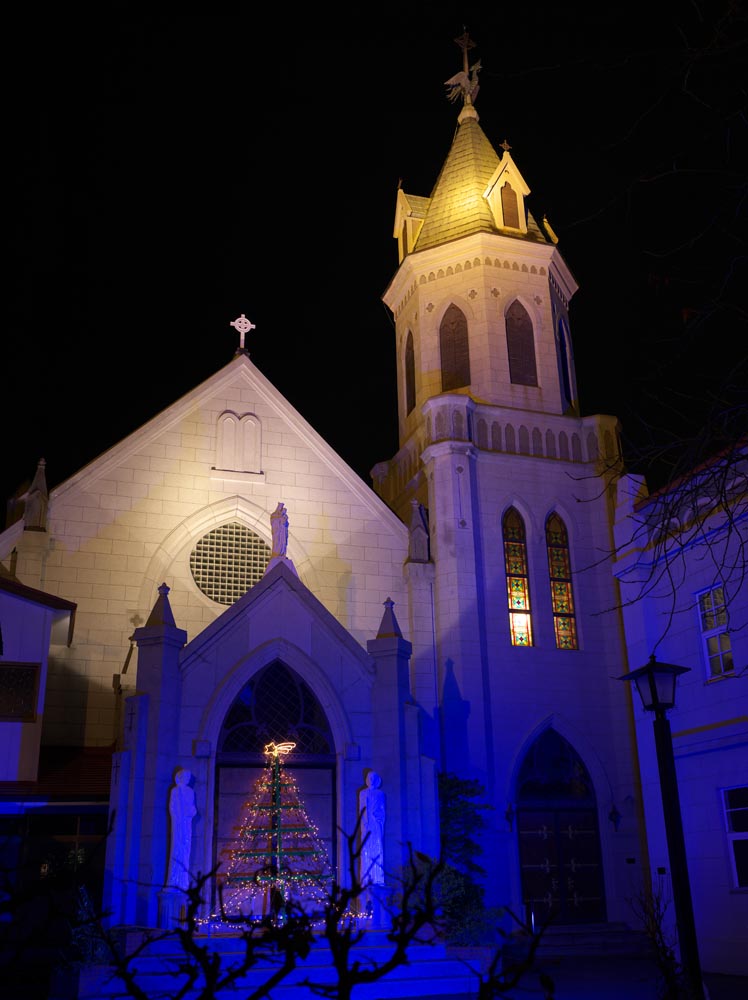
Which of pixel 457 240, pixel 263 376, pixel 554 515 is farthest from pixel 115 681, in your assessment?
pixel 457 240

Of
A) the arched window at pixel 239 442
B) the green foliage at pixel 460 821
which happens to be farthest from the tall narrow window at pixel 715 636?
the arched window at pixel 239 442

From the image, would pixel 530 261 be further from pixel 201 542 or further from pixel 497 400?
pixel 201 542

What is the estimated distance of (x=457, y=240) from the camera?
29.8 m

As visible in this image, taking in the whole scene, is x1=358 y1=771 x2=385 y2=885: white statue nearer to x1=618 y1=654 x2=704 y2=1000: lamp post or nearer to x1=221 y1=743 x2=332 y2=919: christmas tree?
x1=221 y1=743 x2=332 y2=919: christmas tree

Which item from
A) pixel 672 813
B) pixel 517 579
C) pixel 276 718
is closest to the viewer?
pixel 672 813

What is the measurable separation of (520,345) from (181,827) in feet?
56.2

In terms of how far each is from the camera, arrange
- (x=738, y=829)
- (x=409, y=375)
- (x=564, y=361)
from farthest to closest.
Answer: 1. (x=409, y=375)
2. (x=564, y=361)
3. (x=738, y=829)

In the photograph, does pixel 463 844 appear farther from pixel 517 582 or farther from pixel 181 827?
pixel 517 582

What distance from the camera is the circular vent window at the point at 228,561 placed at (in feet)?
80.5

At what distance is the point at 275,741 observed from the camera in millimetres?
20031

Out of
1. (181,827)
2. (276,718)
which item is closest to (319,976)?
(181,827)

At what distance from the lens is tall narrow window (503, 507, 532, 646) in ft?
85.0

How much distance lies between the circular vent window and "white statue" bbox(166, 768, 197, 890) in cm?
646

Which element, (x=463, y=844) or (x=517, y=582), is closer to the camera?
(x=463, y=844)
